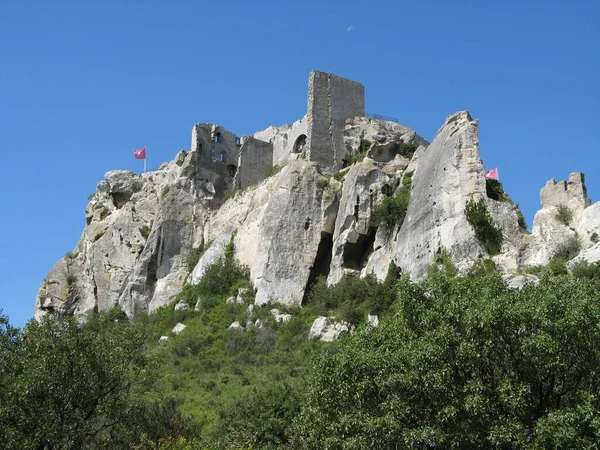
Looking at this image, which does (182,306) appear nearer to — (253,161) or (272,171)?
(272,171)

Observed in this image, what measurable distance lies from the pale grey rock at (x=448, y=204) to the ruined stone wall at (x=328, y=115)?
851 centimetres

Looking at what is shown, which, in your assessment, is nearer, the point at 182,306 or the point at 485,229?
the point at 485,229

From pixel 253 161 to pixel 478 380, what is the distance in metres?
32.9

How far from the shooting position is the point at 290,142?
47.4m

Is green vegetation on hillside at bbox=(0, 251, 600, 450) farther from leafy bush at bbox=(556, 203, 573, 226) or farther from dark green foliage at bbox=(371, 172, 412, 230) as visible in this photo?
dark green foliage at bbox=(371, 172, 412, 230)

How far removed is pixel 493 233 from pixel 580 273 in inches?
184

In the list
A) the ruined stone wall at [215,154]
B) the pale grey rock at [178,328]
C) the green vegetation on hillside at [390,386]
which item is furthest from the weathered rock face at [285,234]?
the green vegetation on hillside at [390,386]

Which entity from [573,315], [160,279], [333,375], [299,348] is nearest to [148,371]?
[333,375]

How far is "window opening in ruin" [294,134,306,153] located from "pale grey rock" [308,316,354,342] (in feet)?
49.2

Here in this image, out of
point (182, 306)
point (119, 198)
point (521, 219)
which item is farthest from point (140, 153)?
point (521, 219)

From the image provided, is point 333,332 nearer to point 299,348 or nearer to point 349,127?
point 299,348

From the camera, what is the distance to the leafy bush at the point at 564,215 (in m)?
30.5

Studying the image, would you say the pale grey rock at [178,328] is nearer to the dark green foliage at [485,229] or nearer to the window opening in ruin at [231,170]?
the window opening in ruin at [231,170]

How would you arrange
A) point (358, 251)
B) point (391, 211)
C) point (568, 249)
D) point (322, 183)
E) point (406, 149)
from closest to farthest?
point (568, 249), point (391, 211), point (358, 251), point (322, 183), point (406, 149)
